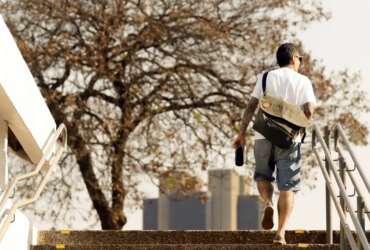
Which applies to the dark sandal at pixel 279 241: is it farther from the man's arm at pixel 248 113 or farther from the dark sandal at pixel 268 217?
the man's arm at pixel 248 113

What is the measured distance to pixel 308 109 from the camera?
9812mm

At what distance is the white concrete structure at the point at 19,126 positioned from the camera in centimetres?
888

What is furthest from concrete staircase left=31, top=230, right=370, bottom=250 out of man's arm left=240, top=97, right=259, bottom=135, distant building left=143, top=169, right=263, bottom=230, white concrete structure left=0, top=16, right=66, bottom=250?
distant building left=143, top=169, right=263, bottom=230

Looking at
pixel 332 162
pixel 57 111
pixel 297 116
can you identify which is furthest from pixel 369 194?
pixel 57 111

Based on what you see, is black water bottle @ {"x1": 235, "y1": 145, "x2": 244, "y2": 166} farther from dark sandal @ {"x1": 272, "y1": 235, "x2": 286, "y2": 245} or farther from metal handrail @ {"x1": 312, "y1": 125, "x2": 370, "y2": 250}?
dark sandal @ {"x1": 272, "y1": 235, "x2": 286, "y2": 245}

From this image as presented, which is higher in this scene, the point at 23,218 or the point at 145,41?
the point at 145,41

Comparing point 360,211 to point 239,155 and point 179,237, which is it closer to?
point 239,155

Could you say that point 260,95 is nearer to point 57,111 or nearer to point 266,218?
point 266,218

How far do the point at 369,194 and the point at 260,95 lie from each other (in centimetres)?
225

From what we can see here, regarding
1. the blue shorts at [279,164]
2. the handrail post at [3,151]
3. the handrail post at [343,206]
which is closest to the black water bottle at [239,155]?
the blue shorts at [279,164]

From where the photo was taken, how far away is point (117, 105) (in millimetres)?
23750

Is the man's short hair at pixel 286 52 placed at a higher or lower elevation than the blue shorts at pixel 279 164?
higher

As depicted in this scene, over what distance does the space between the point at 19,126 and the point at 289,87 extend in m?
2.49

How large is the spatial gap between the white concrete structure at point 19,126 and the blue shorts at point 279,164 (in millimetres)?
1694
